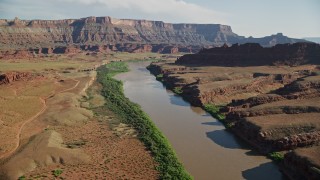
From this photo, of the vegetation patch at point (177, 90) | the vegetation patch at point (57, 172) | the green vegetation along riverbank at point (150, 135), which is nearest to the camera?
the vegetation patch at point (57, 172)

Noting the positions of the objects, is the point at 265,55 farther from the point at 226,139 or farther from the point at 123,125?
the point at 123,125

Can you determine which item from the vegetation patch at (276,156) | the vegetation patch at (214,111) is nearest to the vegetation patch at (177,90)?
the vegetation patch at (214,111)

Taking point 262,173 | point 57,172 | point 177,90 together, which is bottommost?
point 262,173

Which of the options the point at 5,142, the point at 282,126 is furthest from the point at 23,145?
the point at 282,126

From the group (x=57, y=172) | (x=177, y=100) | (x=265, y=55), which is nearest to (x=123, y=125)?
(x=57, y=172)

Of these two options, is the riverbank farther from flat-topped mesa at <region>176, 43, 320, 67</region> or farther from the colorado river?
flat-topped mesa at <region>176, 43, 320, 67</region>

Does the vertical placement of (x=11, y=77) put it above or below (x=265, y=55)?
below

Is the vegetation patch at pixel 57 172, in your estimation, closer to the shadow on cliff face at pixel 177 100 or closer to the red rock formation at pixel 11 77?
the shadow on cliff face at pixel 177 100
